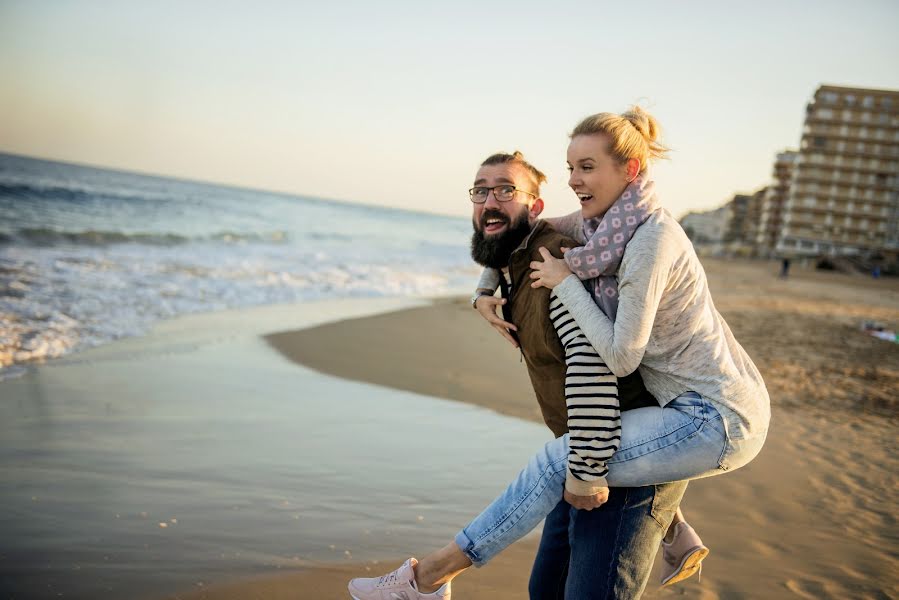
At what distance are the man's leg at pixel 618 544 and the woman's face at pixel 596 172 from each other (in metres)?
1.04

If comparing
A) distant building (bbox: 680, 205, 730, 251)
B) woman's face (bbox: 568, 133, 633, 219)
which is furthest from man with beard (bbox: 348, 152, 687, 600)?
distant building (bbox: 680, 205, 730, 251)

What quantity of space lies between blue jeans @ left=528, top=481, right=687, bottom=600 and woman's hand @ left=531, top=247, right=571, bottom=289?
2.53ft

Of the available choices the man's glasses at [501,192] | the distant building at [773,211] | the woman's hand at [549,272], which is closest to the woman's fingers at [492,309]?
the woman's hand at [549,272]

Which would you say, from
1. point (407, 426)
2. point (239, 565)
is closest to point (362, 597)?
point (239, 565)

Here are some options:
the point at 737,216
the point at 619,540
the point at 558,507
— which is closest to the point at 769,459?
the point at 558,507

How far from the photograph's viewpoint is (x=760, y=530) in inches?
168

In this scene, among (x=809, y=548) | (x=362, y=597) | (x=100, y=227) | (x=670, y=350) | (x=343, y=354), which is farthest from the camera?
(x=100, y=227)

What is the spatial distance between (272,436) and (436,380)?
8.72 feet

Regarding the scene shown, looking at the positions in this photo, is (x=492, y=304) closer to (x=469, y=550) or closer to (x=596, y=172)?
(x=596, y=172)

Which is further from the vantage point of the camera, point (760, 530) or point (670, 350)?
point (760, 530)

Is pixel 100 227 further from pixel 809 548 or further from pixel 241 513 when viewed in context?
pixel 809 548

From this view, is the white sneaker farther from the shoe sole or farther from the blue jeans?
the shoe sole

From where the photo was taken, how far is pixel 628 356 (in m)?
2.05

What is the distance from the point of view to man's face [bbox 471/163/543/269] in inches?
112
